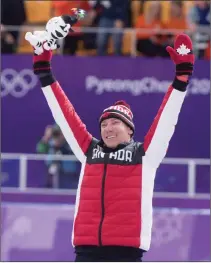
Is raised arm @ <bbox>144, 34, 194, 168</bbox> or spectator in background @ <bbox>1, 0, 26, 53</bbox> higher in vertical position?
spectator in background @ <bbox>1, 0, 26, 53</bbox>

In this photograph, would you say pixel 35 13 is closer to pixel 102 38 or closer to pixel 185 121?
pixel 102 38

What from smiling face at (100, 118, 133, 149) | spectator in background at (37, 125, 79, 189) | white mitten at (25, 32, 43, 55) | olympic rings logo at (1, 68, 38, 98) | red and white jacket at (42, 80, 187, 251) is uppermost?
olympic rings logo at (1, 68, 38, 98)

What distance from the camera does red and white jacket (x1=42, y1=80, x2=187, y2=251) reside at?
5.28 m

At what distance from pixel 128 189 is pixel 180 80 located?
67 centimetres

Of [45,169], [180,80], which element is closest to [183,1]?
[45,169]

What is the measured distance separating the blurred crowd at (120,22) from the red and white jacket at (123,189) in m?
7.45

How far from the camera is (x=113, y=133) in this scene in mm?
5453

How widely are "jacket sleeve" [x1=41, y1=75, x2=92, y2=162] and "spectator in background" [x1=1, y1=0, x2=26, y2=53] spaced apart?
750cm

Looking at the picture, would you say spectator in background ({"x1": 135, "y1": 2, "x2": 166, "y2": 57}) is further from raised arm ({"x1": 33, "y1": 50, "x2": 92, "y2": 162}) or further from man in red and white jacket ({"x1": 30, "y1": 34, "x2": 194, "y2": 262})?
man in red and white jacket ({"x1": 30, "y1": 34, "x2": 194, "y2": 262})

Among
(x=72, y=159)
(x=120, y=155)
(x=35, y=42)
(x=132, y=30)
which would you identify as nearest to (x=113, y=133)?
(x=120, y=155)

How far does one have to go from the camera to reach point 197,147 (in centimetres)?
1330

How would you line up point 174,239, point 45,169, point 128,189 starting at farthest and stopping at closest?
point 45,169 → point 174,239 → point 128,189

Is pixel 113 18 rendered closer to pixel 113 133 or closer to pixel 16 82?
pixel 16 82

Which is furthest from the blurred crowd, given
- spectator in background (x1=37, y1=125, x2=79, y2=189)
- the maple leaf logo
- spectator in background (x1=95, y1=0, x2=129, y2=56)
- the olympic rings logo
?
the maple leaf logo
